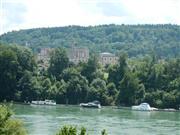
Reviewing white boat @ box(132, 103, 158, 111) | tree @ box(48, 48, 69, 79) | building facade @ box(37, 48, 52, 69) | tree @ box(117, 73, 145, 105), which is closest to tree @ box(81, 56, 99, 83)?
tree @ box(48, 48, 69, 79)

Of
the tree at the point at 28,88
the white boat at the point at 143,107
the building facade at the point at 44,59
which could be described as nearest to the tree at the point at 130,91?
the white boat at the point at 143,107

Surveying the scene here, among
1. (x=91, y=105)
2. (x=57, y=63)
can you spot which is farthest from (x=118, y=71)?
(x=91, y=105)

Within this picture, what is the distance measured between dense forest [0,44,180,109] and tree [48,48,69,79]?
6.79ft

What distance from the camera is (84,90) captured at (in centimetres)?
8162

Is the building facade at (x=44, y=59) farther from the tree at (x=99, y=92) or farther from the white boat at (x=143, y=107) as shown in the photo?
the white boat at (x=143, y=107)

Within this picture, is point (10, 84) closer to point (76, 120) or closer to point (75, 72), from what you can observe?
point (75, 72)

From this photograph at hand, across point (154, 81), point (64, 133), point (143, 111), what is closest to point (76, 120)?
point (143, 111)

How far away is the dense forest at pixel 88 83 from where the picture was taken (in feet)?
262

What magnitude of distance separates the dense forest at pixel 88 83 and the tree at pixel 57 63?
2069 millimetres

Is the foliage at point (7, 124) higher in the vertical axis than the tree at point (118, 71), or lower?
lower

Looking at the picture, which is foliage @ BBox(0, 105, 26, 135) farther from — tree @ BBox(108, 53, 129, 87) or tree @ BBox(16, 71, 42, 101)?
tree @ BBox(108, 53, 129, 87)

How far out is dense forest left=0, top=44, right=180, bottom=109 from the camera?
8000 centimetres

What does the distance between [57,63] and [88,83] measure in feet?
24.4

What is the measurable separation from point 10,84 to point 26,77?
2.35 meters
